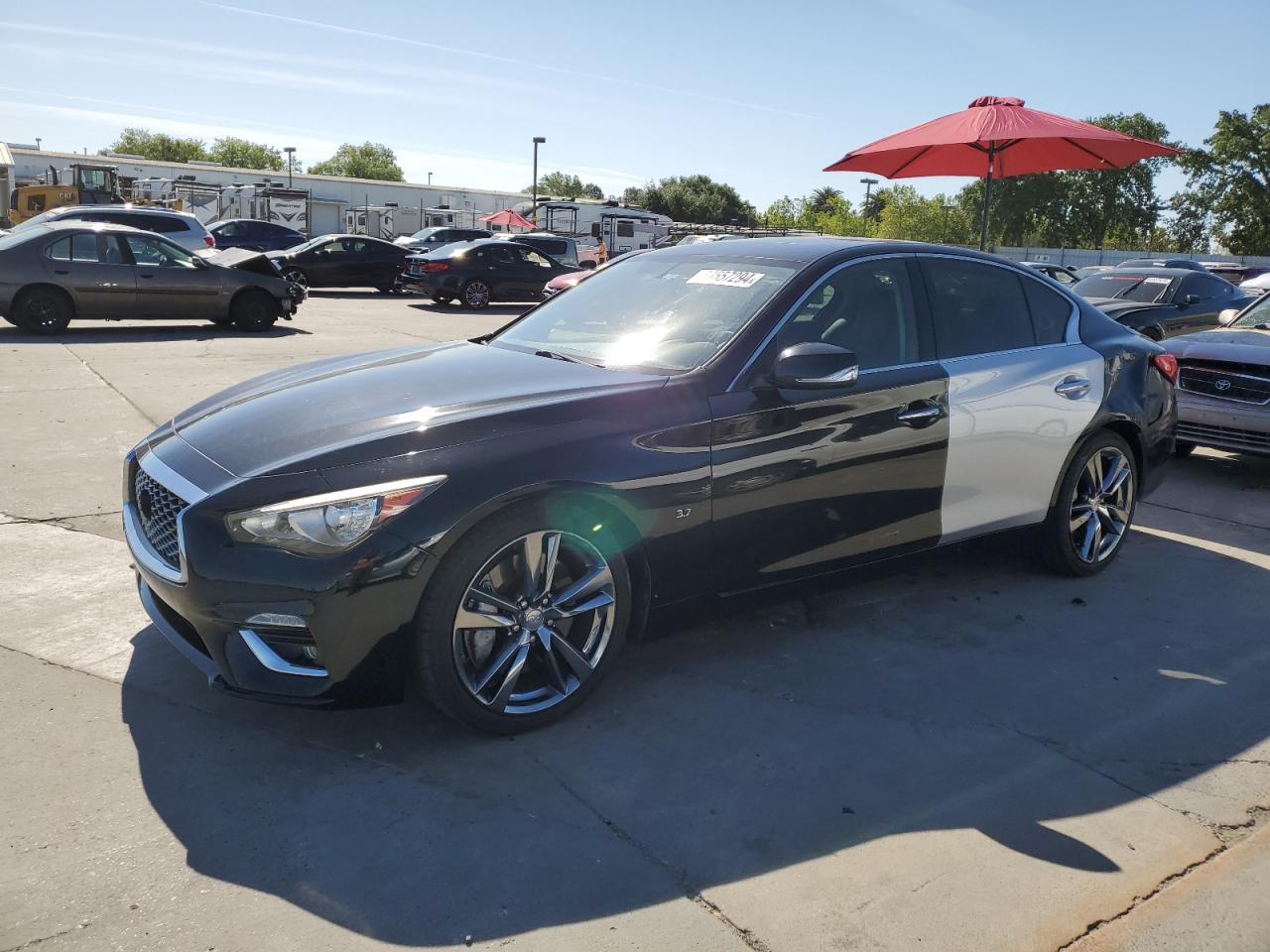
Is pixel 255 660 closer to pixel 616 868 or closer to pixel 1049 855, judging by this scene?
pixel 616 868

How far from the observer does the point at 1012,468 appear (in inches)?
186

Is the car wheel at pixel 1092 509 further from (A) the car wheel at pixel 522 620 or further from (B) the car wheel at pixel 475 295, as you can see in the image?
(B) the car wheel at pixel 475 295

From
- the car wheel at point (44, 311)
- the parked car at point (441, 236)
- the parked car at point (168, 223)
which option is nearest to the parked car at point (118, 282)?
the car wheel at point (44, 311)

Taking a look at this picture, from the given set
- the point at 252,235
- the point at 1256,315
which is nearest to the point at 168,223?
the point at 252,235

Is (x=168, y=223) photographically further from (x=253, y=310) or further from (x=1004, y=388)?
(x=1004, y=388)

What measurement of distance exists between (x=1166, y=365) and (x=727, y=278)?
109 inches

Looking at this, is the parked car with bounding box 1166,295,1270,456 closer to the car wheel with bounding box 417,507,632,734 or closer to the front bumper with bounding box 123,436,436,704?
the car wheel with bounding box 417,507,632,734

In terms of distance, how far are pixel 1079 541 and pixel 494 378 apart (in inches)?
124

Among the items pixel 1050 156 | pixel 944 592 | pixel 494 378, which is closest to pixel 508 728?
pixel 494 378

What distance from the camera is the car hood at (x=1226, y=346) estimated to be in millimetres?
7598

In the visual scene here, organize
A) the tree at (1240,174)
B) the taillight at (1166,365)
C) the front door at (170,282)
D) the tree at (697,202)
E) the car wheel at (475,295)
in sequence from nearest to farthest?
the taillight at (1166,365) < the front door at (170,282) < the car wheel at (475,295) < the tree at (1240,174) < the tree at (697,202)

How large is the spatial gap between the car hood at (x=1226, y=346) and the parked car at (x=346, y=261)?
19.6 metres

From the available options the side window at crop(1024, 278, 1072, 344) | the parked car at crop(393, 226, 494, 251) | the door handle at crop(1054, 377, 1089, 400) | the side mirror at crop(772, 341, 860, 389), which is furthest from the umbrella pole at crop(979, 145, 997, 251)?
the parked car at crop(393, 226, 494, 251)

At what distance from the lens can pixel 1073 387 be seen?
4945 millimetres
